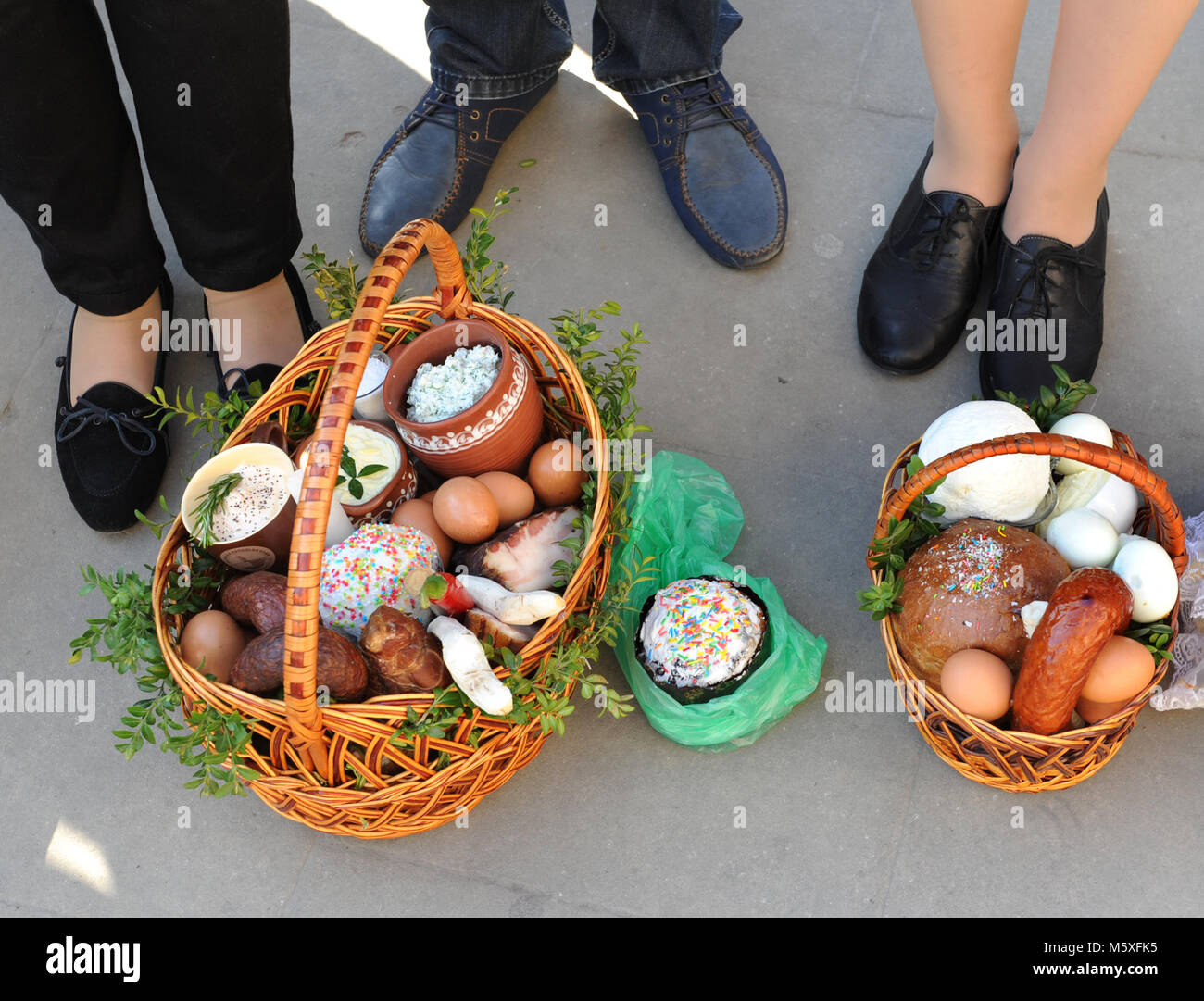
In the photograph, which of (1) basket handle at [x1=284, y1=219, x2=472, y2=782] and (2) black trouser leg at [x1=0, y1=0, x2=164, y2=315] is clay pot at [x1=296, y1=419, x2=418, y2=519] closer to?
(1) basket handle at [x1=284, y1=219, x2=472, y2=782]

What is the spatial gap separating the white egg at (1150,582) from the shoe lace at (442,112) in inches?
47.8

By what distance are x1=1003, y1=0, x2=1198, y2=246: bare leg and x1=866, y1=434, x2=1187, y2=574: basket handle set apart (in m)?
0.46

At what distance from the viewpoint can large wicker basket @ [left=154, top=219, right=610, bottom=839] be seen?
2.84ft

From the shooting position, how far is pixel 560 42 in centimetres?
173

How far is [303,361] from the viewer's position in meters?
1.21

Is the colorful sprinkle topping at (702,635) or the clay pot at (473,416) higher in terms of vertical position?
the clay pot at (473,416)

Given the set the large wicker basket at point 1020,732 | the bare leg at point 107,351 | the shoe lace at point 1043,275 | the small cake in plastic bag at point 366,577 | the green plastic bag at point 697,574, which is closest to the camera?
the large wicker basket at point 1020,732

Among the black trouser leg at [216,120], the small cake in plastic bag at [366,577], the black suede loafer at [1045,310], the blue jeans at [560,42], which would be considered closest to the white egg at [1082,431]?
the black suede loafer at [1045,310]

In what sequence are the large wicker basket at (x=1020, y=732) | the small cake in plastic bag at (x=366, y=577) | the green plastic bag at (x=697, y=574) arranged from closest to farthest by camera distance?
the large wicker basket at (x=1020, y=732) → the small cake in plastic bag at (x=366, y=577) → the green plastic bag at (x=697, y=574)

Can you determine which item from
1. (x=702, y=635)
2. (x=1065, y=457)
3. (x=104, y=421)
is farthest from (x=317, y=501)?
(x=104, y=421)

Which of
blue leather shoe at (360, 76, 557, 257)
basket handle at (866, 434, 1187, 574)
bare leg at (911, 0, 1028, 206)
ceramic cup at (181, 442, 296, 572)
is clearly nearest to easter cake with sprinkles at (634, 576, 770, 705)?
basket handle at (866, 434, 1187, 574)

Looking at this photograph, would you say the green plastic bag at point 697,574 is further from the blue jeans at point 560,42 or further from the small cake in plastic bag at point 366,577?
the blue jeans at point 560,42

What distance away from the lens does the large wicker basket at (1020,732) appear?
967mm

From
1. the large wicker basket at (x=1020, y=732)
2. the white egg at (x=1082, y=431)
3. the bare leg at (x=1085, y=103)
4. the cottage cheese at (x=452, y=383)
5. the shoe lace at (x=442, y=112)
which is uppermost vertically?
the shoe lace at (x=442, y=112)
